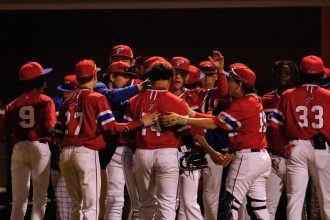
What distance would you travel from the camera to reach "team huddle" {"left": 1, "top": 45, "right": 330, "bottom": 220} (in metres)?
7.29

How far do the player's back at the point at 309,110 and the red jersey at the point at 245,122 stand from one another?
484mm

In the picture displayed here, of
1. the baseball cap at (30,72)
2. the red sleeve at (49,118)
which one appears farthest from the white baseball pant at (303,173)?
the baseball cap at (30,72)

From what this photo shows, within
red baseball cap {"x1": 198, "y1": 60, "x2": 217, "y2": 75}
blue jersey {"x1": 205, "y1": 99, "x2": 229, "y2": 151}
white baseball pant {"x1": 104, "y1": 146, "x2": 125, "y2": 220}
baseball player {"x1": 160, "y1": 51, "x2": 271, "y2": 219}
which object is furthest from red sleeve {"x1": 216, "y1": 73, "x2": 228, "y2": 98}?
white baseball pant {"x1": 104, "y1": 146, "x2": 125, "y2": 220}

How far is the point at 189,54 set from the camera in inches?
Result: 472

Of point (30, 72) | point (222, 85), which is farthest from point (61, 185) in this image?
point (222, 85)

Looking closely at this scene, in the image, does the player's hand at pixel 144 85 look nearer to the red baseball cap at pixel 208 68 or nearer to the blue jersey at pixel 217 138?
the blue jersey at pixel 217 138

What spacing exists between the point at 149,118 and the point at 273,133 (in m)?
1.70

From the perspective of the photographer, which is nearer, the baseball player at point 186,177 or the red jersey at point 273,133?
the baseball player at point 186,177

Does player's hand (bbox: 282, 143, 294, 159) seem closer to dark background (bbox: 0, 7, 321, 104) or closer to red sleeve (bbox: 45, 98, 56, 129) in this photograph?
red sleeve (bbox: 45, 98, 56, 129)

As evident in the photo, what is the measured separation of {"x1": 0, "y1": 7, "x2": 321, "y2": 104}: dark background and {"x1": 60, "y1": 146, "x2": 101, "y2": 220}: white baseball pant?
4.43 m

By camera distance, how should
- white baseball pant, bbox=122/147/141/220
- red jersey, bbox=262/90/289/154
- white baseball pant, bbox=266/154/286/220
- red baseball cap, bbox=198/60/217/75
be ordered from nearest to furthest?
white baseball pant, bbox=122/147/141/220 < red jersey, bbox=262/90/289/154 < white baseball pant, bbox=266/154/286/220 < red baseball cap, bbox=198/60/217/75

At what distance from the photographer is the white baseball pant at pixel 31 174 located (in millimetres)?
8297

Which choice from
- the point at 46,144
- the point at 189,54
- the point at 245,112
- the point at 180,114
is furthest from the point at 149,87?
the point at 189,54

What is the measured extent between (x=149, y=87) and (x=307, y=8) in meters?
4.96
